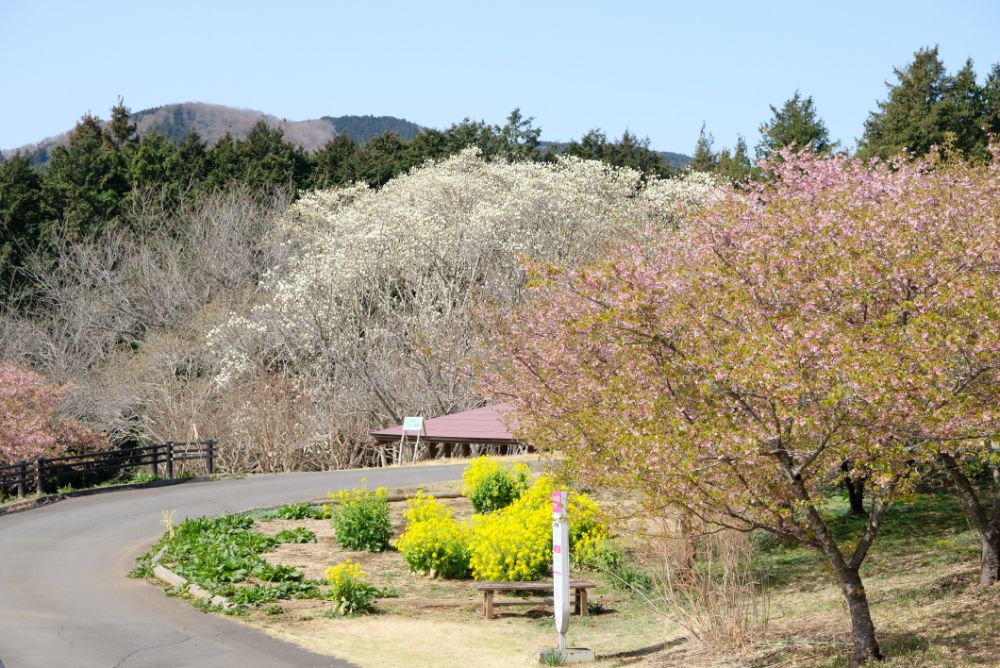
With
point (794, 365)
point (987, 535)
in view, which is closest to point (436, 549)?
point (987, 535)

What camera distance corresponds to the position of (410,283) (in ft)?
145

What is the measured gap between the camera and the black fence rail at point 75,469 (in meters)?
26.2

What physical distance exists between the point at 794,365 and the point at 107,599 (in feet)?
32.9

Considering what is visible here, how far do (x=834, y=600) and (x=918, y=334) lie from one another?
5.24 m

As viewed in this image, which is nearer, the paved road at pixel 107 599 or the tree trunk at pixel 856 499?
the paved road at pixel 107 599

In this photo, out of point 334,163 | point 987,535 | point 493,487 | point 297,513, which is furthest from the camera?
point 334,163

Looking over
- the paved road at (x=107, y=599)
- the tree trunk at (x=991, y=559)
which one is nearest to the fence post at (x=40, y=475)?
the paved road at (x=107, y=599)

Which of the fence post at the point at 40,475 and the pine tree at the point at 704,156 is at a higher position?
the pine tree at the point at 704,156

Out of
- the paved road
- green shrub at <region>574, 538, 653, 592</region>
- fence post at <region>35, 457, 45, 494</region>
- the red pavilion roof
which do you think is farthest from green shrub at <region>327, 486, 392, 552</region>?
fence post at <region>35, 457, 45, 494</region>

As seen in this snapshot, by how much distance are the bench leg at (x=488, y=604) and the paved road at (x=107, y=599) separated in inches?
106

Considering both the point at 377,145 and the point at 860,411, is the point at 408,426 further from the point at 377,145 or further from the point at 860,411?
the point at 377,145

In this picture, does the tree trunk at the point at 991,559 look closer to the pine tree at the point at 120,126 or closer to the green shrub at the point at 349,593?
the green shrub at the point at 349,593

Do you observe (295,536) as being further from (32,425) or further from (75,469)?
(32,425)

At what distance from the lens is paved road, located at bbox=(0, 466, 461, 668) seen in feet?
36.4
